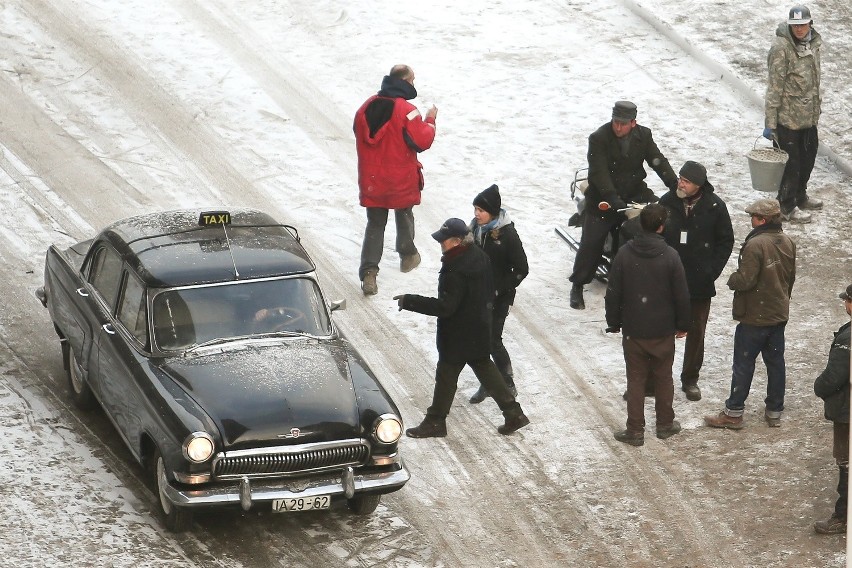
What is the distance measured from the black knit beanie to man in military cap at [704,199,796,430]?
1.91 meters

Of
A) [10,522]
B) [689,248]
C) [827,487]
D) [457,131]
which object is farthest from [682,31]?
[10,522]

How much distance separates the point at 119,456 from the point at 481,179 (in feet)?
20.4

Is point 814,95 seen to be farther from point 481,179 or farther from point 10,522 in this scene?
point 10,522

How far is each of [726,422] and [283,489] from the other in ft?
13.0

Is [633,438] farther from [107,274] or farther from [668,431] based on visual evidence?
[107,274]

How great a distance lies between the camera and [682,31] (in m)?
17.8

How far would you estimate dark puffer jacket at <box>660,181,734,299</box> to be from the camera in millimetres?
10781

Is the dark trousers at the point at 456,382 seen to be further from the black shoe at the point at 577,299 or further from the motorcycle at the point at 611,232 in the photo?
the black shoe at the point at 577,299

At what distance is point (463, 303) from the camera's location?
10.1 metres

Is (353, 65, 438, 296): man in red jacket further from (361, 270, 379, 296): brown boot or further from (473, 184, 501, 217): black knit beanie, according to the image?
(473, 184, 501, 217): black knit beanie

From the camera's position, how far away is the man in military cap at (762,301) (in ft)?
33.8

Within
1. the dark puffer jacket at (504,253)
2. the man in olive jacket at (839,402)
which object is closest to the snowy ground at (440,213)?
the man in olive jacket at (839,402)

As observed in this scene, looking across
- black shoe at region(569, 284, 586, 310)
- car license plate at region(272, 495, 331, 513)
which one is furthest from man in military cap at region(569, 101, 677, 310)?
car license plate at region(272, 495, 331, 513)

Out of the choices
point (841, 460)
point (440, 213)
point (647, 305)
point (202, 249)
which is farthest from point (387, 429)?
Result: point (440, 213)
